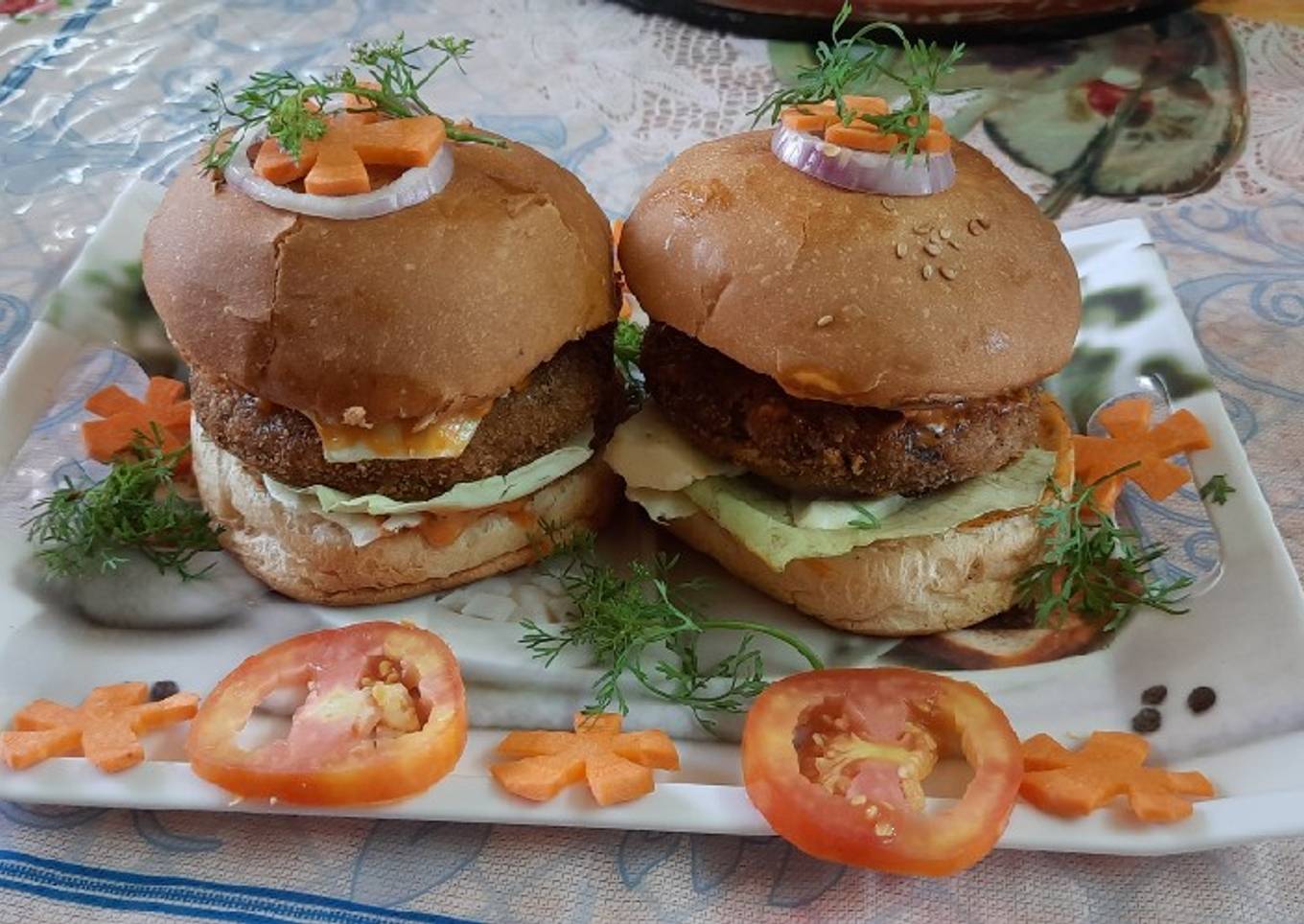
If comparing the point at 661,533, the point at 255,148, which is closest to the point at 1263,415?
the point at 661,533

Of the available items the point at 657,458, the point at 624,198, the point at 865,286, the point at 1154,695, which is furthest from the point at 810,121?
the point at 624,198

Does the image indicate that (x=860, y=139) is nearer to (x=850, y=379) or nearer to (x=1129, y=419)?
(x=850, y=379)

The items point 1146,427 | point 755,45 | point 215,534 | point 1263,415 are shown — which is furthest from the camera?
point 755,45

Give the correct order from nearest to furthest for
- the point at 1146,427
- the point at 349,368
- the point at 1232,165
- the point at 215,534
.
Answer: the point at 349,368 < the point at 215,534 < the point at 1146,427 < the point at 1232,165

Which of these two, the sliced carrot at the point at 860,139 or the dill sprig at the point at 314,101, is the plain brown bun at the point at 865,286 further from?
the dill sprig at the point at 314,101

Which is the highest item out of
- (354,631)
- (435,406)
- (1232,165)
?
(435,406)

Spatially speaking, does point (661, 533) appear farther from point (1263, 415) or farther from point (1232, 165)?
point (1232, 165)

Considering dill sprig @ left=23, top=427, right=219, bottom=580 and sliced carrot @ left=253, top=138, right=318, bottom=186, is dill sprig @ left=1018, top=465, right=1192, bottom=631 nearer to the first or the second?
sliced carrot @ left=253, top=138, right=318, bottom=186

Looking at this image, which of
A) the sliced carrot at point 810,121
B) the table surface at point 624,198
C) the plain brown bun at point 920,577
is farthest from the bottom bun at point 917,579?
the sliced carrot at point 810,121
